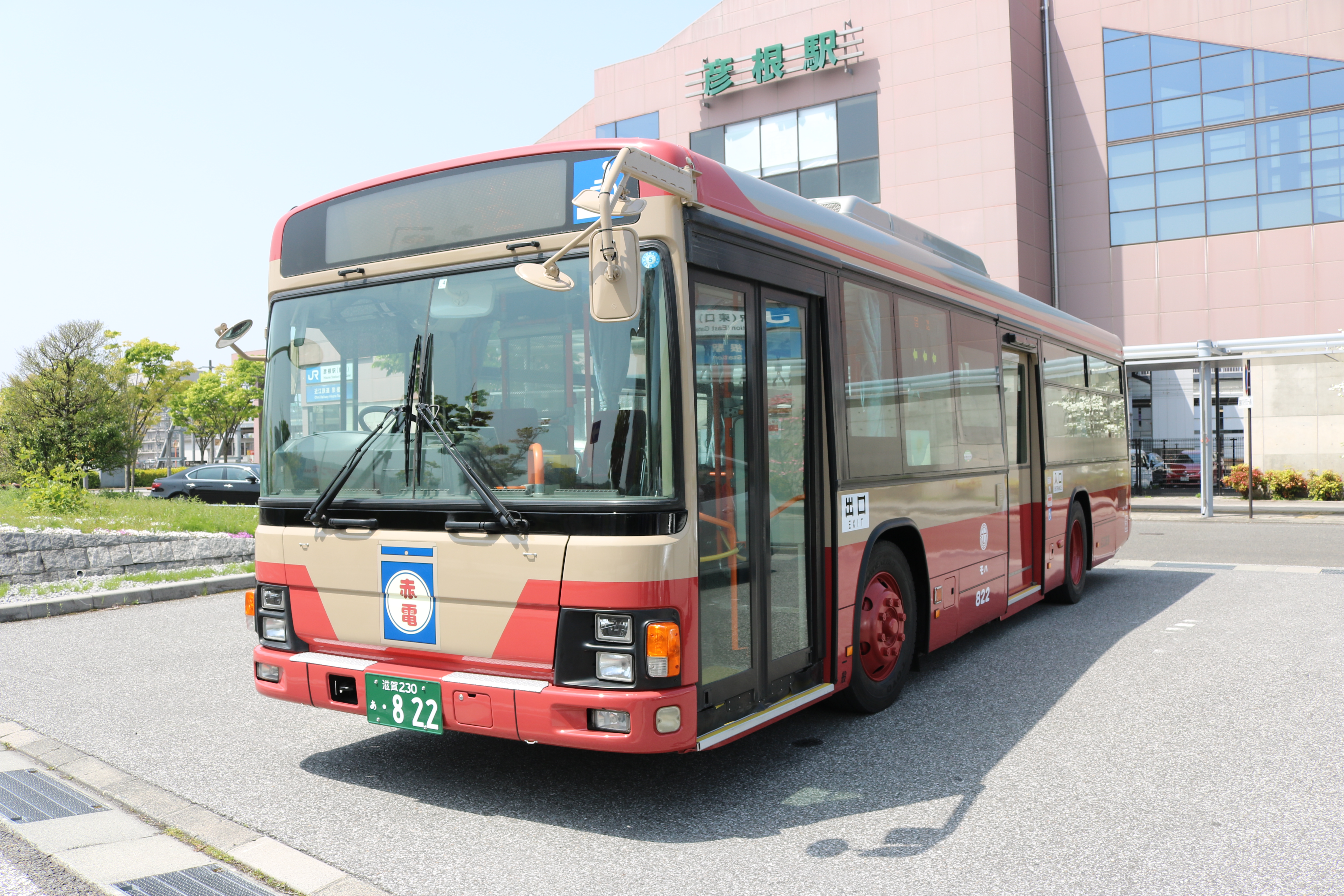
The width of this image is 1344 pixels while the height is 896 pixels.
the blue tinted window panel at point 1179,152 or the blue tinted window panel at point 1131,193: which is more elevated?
the blue tinted window panel at point 1179,152

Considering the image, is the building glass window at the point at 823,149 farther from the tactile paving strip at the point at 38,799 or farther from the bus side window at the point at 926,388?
the tactile paving strip at the point at 38,799

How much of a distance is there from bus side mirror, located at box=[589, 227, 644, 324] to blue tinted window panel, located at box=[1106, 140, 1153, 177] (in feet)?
92.1

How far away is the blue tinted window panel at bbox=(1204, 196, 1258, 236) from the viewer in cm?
2627

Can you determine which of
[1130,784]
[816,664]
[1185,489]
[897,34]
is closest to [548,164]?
[816,664]

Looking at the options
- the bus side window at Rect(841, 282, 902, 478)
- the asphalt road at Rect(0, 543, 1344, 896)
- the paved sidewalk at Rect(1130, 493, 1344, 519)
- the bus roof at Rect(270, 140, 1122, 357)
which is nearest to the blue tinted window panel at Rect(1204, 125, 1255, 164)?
the paved sidewalk at Rect(1130, 493, 1344, 519)

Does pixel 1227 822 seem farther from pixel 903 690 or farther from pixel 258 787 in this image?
pixel 258 787

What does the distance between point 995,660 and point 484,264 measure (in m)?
5.06

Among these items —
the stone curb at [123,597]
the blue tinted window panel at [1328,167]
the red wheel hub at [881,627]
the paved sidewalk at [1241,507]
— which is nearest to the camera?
the red wheel hub at [881,627]

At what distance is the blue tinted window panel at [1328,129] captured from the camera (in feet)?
82.8

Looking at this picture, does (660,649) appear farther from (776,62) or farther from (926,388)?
(776,62)

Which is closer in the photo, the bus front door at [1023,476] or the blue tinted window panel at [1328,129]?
the bus front door at [1023,476]

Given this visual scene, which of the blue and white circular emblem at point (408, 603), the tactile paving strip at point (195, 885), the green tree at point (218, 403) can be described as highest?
the green tree at point (218, 403)

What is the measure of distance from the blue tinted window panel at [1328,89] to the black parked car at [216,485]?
28896mm

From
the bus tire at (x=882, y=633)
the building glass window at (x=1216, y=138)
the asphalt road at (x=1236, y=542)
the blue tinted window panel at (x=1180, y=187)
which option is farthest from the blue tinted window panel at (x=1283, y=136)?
the bus tire at (x=882, y=633)
